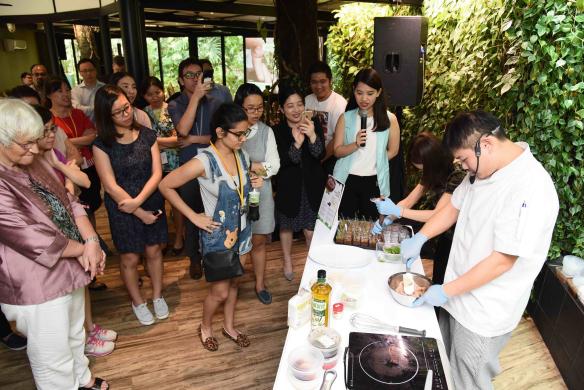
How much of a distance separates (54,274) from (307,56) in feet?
10.7

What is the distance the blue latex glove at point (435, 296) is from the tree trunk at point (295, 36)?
309 cm

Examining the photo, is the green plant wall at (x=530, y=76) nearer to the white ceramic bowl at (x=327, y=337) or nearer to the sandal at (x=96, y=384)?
the white ceramic bowl at (x=327, y=337)

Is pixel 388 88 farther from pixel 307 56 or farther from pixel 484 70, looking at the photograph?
pixel 307 56

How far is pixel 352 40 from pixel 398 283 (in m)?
4.29

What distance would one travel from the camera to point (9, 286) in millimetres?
1614

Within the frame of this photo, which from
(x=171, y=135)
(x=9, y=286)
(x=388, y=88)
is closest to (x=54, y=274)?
(x=9, y=286)

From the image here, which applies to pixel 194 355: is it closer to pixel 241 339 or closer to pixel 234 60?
pixel 241 339

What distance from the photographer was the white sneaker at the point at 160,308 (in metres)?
2.75

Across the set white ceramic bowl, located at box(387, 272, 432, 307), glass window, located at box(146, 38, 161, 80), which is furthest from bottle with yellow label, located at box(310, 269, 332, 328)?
glass window, located at box(146, 38, 161, 80)

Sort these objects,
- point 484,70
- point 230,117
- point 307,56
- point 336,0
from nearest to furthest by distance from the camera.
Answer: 1. point 230,117
2. point 484,70
3. point 307,56
4. point 336,0

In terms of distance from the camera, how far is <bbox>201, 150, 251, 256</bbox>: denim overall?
2070mm

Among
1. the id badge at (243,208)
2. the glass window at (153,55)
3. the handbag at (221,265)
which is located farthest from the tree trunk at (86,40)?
the handbag at (221,265)

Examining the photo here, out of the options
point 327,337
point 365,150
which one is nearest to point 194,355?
point 327,337

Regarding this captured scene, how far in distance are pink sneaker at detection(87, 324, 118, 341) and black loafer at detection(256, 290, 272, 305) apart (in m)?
0.98
